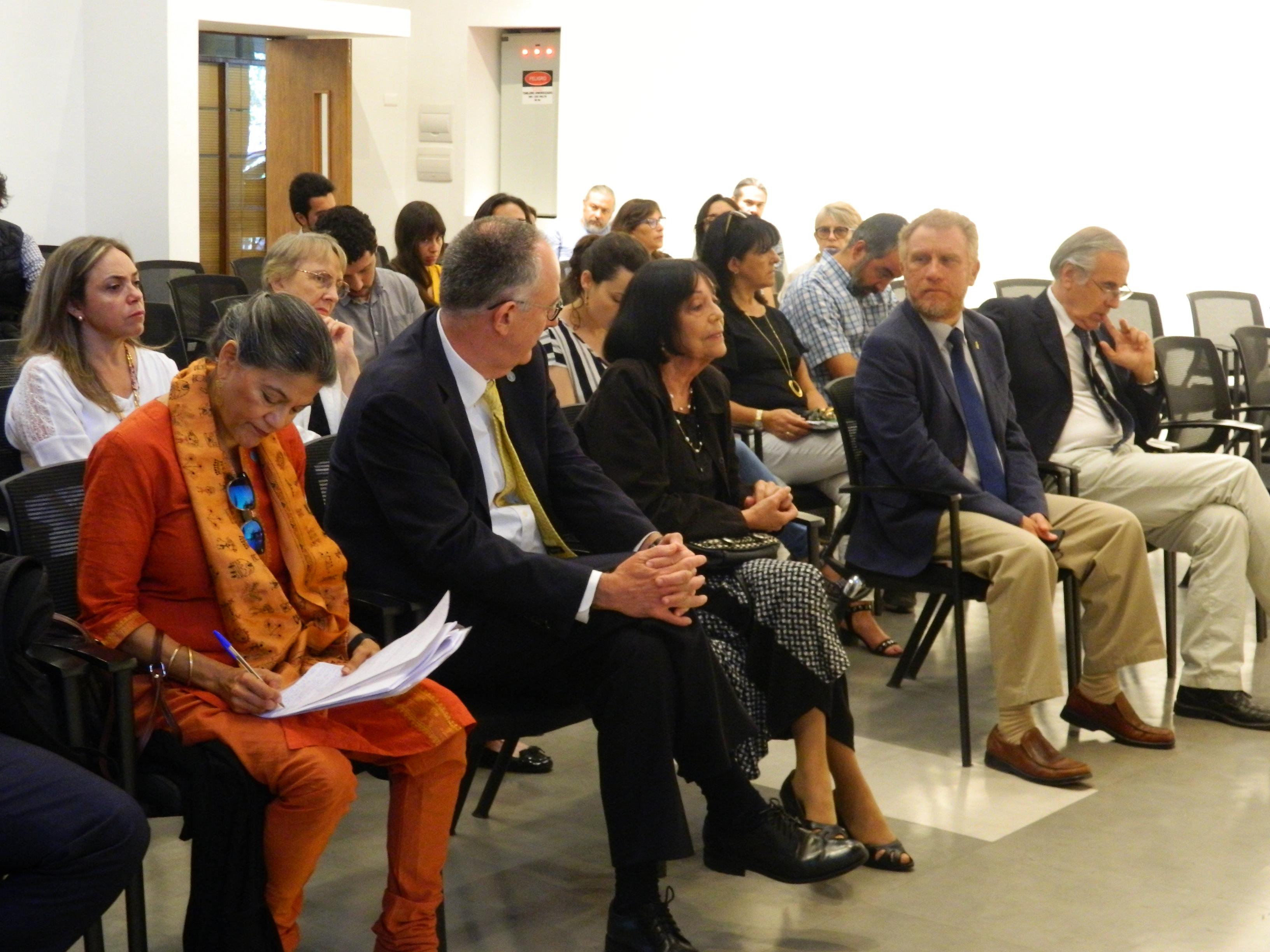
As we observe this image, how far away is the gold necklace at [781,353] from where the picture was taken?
492 centimetres

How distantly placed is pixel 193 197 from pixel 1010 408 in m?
6.73

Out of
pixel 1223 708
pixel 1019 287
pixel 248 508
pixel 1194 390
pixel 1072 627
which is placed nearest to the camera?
pixel 248 508

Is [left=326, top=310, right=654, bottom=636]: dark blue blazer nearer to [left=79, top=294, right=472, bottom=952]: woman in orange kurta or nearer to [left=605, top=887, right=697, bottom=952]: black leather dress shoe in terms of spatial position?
[left=79, top=294, right=472, bottom=952]: woman in orange kurta

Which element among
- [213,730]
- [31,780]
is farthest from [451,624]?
[31,780]

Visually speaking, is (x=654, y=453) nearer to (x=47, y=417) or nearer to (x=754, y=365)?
(x=47, y=417)

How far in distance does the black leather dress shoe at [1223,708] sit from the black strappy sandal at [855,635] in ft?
2.84

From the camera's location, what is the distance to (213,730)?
2.25m

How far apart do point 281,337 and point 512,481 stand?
0.64 metres

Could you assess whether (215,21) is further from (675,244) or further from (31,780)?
(31,780)

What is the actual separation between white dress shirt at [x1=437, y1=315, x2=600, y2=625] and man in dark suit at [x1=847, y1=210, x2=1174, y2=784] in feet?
4.34

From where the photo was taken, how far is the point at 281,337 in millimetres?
2367

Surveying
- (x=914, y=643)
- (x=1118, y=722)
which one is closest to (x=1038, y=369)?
(x=914, y=643)

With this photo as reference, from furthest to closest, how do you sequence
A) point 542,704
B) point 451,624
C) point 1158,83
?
point 1158,83 < point 542,704 < point 451,624

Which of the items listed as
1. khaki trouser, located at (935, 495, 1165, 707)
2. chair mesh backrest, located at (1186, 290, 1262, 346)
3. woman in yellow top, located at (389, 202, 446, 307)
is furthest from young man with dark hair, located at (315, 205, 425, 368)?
chair mesh backrest, located at (1186, 290, 1262, 346)
